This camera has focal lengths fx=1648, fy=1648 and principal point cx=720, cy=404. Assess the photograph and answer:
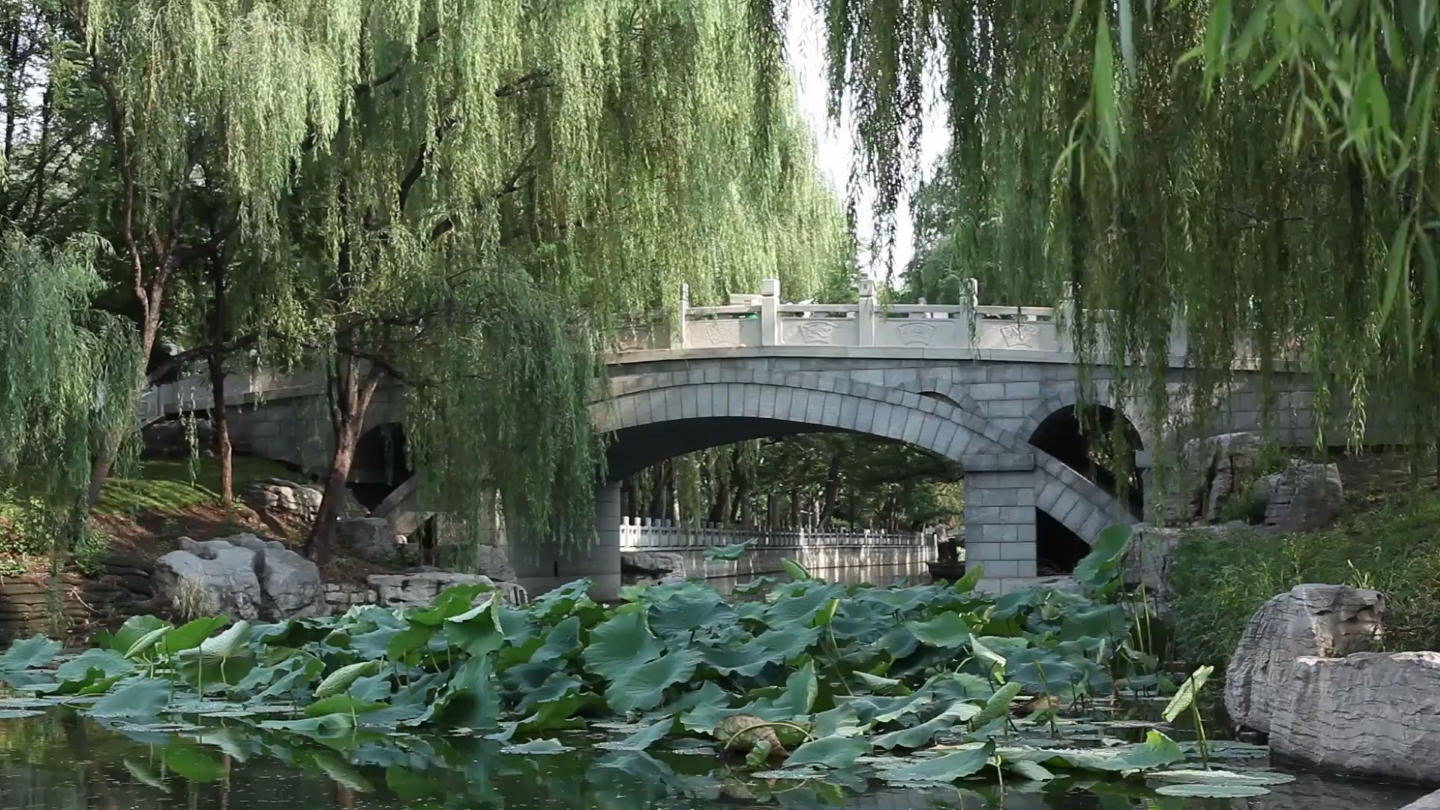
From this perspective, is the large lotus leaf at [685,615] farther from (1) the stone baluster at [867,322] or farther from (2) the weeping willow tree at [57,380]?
(1) the stone baluster at [867,322]

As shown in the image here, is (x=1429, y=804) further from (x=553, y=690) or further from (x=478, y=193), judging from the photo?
(x=478, y=193)

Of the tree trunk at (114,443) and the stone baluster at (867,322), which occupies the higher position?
the stone baluster at (867,322)

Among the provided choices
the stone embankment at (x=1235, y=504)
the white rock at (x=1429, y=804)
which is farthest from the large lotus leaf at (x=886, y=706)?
the stone embankment at (x=1235, y=504)

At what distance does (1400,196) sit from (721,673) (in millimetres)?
2833

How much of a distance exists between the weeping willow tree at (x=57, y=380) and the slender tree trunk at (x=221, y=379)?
263cm

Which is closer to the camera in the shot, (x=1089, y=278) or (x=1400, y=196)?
(x=1400, y=196)

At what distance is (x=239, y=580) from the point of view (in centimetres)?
1520

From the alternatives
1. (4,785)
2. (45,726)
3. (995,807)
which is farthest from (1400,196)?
(45,726)

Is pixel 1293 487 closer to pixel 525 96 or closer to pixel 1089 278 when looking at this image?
pixel 1089 278

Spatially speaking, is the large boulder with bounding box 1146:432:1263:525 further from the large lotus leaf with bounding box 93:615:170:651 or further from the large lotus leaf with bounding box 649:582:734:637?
the large lotus leaf with bounding box 93:615:170:651

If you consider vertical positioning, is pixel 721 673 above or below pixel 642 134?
below

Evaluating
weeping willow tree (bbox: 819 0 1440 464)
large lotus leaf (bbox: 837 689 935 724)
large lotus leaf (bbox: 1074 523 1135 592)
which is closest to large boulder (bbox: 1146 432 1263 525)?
large lotus leaf (bbox: 1074 523 1135 592)

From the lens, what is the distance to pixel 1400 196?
196 inches

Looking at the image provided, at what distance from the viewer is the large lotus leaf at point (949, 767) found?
15.1 ft
